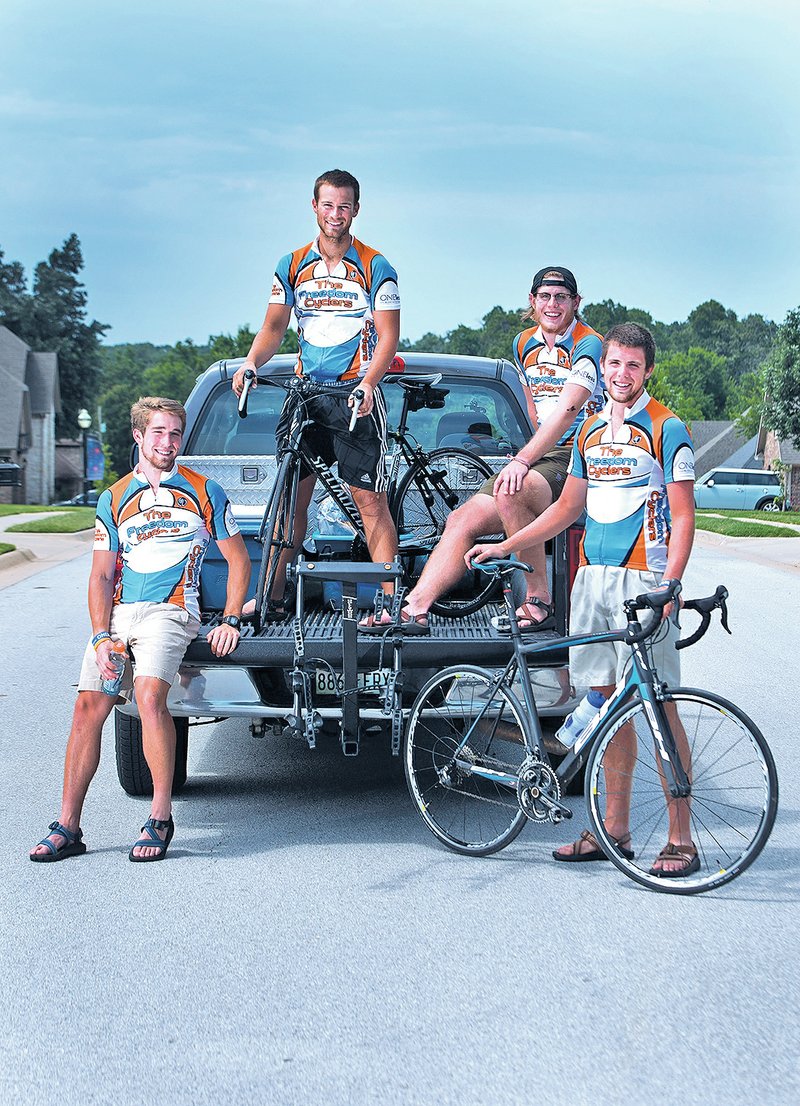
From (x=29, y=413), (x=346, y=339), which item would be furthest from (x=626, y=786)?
(x=29, y=413)

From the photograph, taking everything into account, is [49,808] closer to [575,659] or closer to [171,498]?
[171,498]

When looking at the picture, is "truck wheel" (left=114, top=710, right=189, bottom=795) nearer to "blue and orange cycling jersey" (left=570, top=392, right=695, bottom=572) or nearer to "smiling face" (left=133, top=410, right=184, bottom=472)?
"smiling face" (left=133, top=410, right=184, bottom=472)

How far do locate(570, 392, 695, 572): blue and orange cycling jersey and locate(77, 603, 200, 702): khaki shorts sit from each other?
5.38ft

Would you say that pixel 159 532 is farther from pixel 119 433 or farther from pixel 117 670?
pixel 119 433

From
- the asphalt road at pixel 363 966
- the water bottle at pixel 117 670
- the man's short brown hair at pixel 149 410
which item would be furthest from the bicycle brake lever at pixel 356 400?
the asphalt road at pixel 363 966

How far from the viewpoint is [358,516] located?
664 centimetres

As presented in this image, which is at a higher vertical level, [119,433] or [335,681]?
[335,681]

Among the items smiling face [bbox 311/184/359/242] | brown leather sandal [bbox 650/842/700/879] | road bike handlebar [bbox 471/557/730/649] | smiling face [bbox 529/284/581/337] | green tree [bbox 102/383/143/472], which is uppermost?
smiling face [bbox 311/184/359/242]

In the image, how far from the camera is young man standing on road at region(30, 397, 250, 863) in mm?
5672

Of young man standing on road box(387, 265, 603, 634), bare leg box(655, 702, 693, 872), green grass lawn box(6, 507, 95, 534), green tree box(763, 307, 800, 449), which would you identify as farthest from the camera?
green tree box(763, 307, 800, 449)

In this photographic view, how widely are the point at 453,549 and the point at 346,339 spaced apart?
3.55ft

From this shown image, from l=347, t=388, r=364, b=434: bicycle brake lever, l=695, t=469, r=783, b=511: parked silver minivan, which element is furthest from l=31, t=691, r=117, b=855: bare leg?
l=695, t=469, r=783, b=511: parked silver minivan

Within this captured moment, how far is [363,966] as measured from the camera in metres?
4.29

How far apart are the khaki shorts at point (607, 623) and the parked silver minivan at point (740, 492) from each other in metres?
48.8
